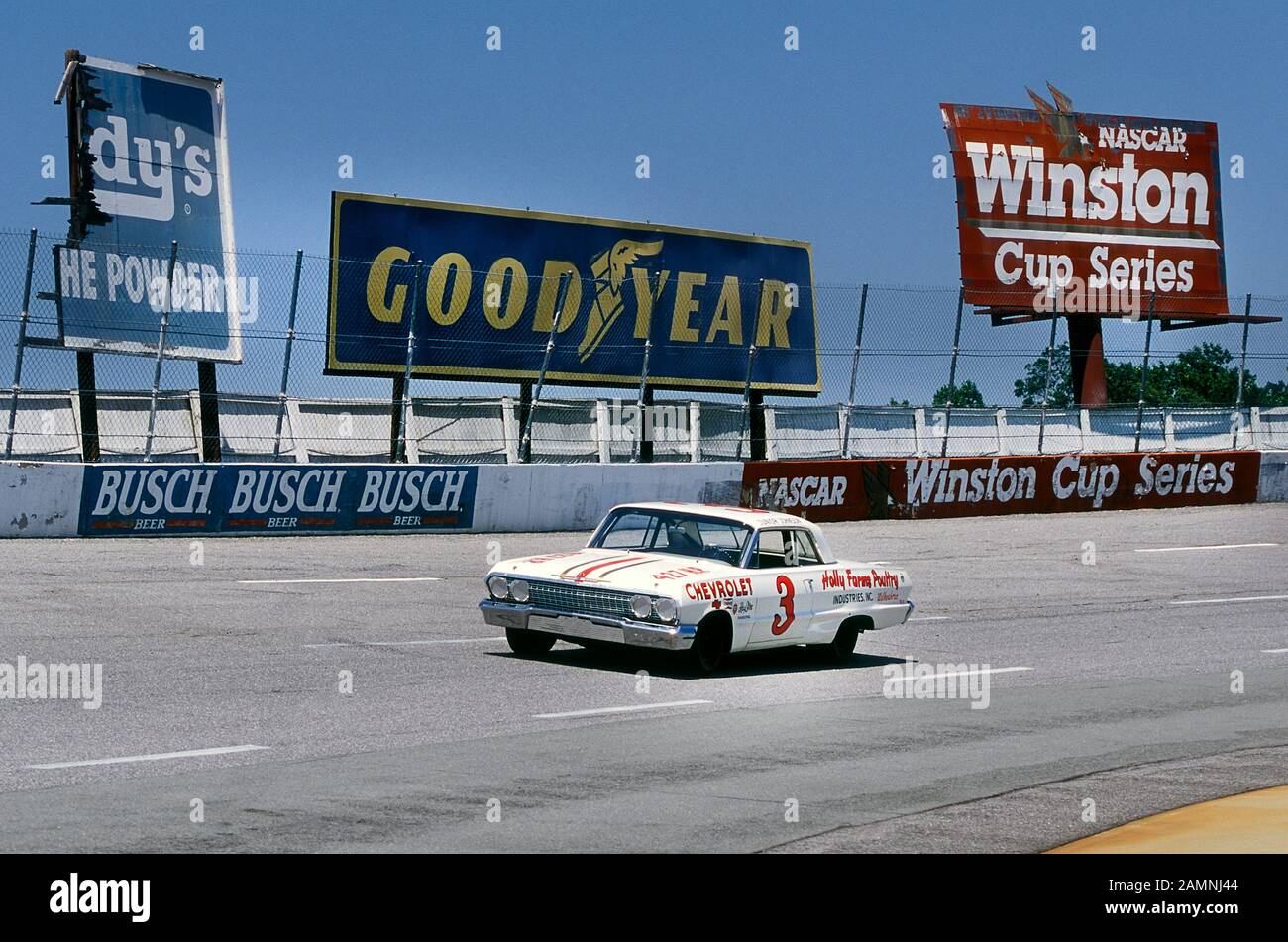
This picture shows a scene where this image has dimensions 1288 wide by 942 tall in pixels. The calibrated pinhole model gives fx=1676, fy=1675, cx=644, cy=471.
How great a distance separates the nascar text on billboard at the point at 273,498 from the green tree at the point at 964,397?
9750mm

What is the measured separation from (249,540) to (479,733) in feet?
37.9

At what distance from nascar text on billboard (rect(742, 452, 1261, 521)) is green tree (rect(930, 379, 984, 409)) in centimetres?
102

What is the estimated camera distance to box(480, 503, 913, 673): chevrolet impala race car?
470 inches

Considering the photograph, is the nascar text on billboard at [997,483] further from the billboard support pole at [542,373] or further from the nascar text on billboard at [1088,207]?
the nascar text on billboard at [1088,207]

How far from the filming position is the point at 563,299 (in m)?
26.5

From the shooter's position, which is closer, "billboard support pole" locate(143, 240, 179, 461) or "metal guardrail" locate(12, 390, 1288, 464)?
"billboard support pole" locate(143, 240, 179, 461)

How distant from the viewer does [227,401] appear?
2178cm

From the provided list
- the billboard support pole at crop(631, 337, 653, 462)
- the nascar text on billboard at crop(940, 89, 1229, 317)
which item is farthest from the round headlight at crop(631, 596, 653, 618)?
the nascar text on billboard at crop(940, 89, 1229, 317)

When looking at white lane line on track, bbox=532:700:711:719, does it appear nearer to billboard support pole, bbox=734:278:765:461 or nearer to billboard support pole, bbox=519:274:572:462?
billboard support pole, bbox=519:274:572:462

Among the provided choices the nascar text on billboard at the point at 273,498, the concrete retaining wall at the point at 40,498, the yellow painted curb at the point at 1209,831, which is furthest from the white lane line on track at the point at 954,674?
the concrete retaining wall at the point at 40,498
